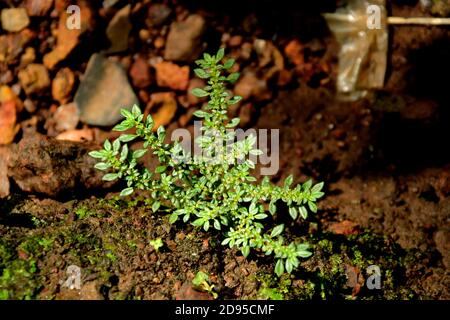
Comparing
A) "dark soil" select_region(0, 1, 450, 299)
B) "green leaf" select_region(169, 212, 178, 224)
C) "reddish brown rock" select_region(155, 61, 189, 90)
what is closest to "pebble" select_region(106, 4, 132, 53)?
"dark soil" select_region(0, 1, 450, 299)

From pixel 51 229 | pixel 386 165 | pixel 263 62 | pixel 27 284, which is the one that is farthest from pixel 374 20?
pixel 27 284

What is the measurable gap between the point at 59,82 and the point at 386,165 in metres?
2.90

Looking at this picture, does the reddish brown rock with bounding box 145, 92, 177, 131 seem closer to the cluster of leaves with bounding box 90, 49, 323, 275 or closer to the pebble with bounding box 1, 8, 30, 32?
the cluster of leaves with bounding box 90, 49, 323, 275

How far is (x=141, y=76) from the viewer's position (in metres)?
3.76

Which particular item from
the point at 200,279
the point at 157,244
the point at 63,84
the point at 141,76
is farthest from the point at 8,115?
the point at 200,279

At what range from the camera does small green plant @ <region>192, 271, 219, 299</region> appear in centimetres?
247

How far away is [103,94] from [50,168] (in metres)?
1.00

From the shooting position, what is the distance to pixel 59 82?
3680mm

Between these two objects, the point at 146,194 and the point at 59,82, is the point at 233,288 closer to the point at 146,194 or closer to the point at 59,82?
the point at 146,194

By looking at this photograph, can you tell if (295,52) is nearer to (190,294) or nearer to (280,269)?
(280,269)

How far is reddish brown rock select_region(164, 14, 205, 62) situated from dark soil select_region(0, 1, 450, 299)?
0.43 feet

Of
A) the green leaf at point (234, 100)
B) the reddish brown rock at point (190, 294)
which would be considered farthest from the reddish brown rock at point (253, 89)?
the reddish brown rock at point (190, 294)

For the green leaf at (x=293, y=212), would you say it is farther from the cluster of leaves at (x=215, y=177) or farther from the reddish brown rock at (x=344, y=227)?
the reddish brown rock at (x=344, y=227)

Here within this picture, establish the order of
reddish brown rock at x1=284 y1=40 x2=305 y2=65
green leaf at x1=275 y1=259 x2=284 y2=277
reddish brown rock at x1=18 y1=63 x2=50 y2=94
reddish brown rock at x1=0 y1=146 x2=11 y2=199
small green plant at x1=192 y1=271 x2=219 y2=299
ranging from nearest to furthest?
green leaf at x1=275 y1=259 x2=284 y2=277 < small green plant at x1=192 y1=271 x2=219 y2=299 < reddish brown rock at x1=0 y1=146 x2=11 y2=199 < reddish brown rock at x1=18 y1=63 x2=50 y2=94 < reddish brown rock at x1=284 y1=40 x2=305 y2=65
